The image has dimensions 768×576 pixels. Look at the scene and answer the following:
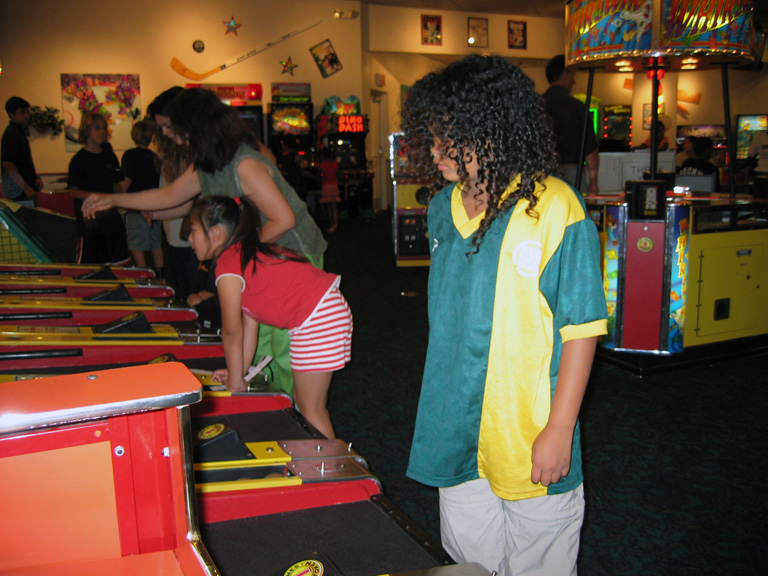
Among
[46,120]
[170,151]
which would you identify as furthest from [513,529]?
[46,120]

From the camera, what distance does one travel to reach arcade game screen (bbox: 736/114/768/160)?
11219 millimetres

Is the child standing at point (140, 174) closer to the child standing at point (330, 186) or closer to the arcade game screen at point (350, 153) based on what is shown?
the child standing at point (330, 186)

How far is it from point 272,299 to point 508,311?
111 centimetres

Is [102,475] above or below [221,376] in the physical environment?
above

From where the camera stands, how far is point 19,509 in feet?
2.20

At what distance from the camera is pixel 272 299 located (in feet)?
6.81

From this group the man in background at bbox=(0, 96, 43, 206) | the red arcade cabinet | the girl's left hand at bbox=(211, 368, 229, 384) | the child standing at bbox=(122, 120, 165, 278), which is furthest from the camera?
the red arcade cabinet

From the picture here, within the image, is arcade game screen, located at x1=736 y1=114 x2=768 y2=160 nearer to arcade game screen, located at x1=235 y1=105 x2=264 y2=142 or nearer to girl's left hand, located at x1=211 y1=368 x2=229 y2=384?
arcade game screen, located at x1=235 y1=105 x2=264 y2=142

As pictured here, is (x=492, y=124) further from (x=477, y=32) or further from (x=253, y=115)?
(x=477, y=32)

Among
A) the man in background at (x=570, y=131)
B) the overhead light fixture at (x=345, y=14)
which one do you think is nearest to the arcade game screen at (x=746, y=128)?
the overhead light fixture at (x=345, y=14)

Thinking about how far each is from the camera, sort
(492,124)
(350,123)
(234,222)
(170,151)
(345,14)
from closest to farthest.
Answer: (492,124) → (234,222) → (170,151) → (345,14) → (350,123)

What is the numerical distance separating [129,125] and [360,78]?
3941 millimetres

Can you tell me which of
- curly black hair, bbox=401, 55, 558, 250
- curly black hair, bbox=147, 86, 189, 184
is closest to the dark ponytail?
curly black hair, bbox=147, 86, 189, 184

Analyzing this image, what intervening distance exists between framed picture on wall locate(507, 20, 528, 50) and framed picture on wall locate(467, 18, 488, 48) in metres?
0.52
